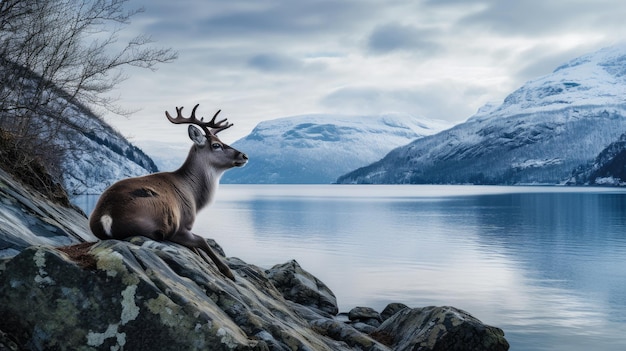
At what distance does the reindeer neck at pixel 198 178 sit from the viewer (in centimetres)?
1405

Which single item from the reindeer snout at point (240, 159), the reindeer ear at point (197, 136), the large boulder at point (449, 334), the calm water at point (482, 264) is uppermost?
the reindeer ear at point (197, 136)

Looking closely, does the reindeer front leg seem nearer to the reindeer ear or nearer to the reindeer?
the reindeer

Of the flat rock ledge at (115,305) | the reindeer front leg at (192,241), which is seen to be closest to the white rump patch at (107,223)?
the flat rock ledge at (115,305)

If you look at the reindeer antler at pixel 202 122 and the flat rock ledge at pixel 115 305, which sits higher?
the reindeer antler at pixel 202 122

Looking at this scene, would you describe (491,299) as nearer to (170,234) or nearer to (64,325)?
(170,234)

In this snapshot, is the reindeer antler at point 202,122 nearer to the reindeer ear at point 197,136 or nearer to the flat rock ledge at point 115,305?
the reindeer ear at point 197,136

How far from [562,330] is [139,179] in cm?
2033

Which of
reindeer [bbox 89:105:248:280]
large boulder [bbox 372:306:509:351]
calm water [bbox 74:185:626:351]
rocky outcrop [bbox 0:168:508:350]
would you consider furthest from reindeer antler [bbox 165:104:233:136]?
calm water [bbox 74:185:626:351]

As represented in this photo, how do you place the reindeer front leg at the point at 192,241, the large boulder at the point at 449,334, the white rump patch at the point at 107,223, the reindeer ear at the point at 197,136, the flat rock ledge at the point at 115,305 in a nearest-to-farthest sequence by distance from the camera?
the flat rock ledge at the point at 115,305 < the white rump patch at the point at 107,223 < the reindeer front leg at the point at 192,241 < the reindeer ear at the point at 197,136 < the large boulder at the point at 449,334

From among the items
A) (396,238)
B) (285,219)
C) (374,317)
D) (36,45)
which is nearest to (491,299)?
(374,317)

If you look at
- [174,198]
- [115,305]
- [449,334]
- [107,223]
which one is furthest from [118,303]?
→ [449,334]

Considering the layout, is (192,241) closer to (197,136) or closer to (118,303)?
(197,136)

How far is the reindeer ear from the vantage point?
13.8m

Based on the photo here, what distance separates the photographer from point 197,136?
45.5 ft
